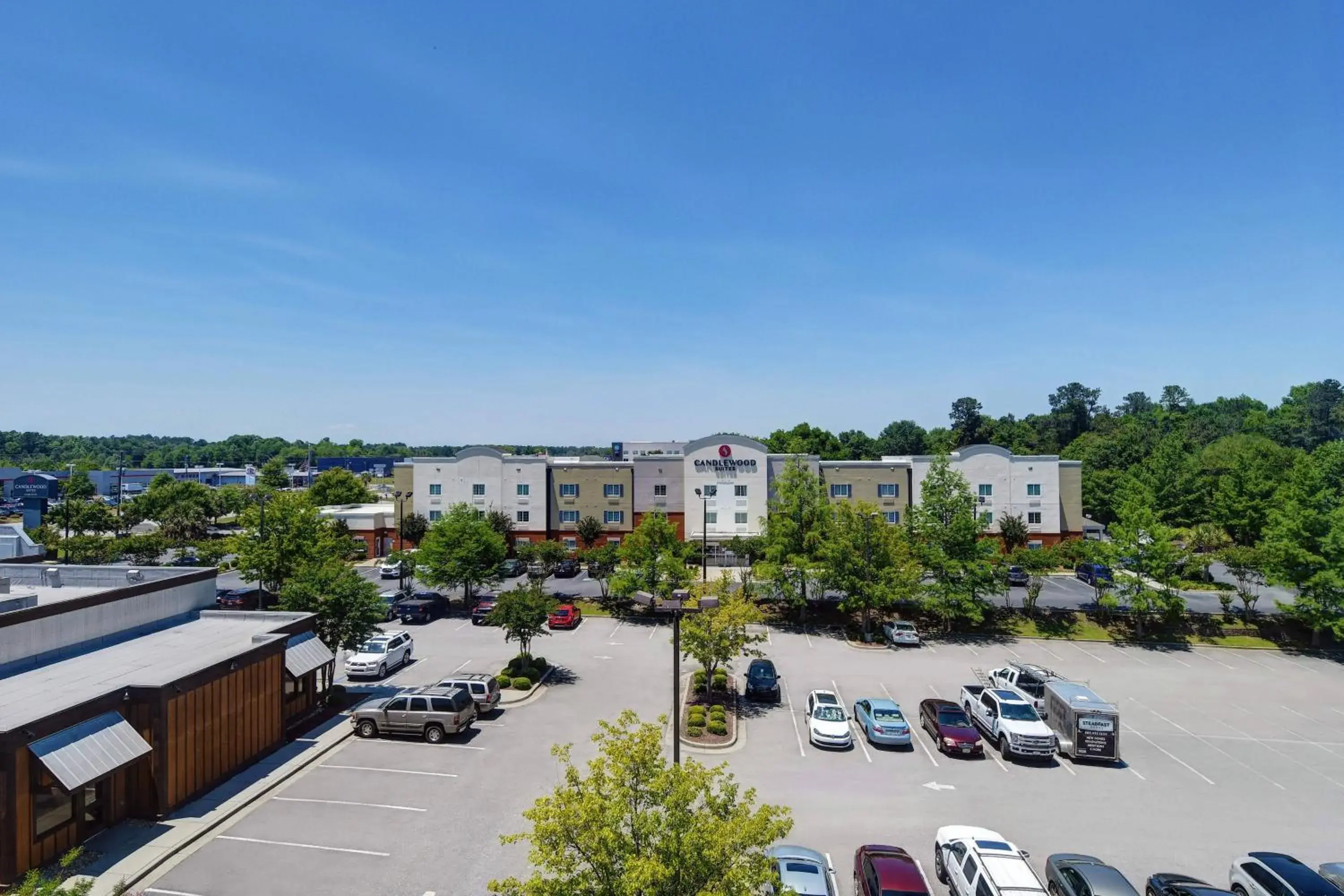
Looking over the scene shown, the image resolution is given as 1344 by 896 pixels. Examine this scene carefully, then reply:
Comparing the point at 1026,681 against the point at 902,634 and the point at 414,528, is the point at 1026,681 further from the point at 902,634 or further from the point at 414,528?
the point at 414,528

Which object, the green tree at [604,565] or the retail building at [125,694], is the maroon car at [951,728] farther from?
the green tree at [604,565]

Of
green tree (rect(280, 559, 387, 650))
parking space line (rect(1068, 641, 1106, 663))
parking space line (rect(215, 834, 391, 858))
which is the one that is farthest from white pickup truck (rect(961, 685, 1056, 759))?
green tree (rect(280, 559, 387, 650))

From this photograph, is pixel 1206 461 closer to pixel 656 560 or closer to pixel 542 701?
pixel 656 560

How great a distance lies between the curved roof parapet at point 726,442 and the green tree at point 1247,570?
31834 mm

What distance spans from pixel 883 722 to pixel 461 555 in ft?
85.6

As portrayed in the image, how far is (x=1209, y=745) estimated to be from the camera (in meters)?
24.0

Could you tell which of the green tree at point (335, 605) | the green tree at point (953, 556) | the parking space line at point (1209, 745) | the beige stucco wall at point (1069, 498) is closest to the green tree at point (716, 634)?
the green tree at point (335, 605)

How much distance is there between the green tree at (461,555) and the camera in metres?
41.0

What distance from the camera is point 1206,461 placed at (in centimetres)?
8781

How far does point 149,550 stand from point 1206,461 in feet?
365

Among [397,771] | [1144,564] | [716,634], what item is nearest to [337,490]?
[716,634]

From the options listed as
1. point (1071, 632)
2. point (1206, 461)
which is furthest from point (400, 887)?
point (1206, 461)

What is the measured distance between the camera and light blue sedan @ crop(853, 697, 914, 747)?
22906 millimetres

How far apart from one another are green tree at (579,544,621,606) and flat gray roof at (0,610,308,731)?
21.8 metres
